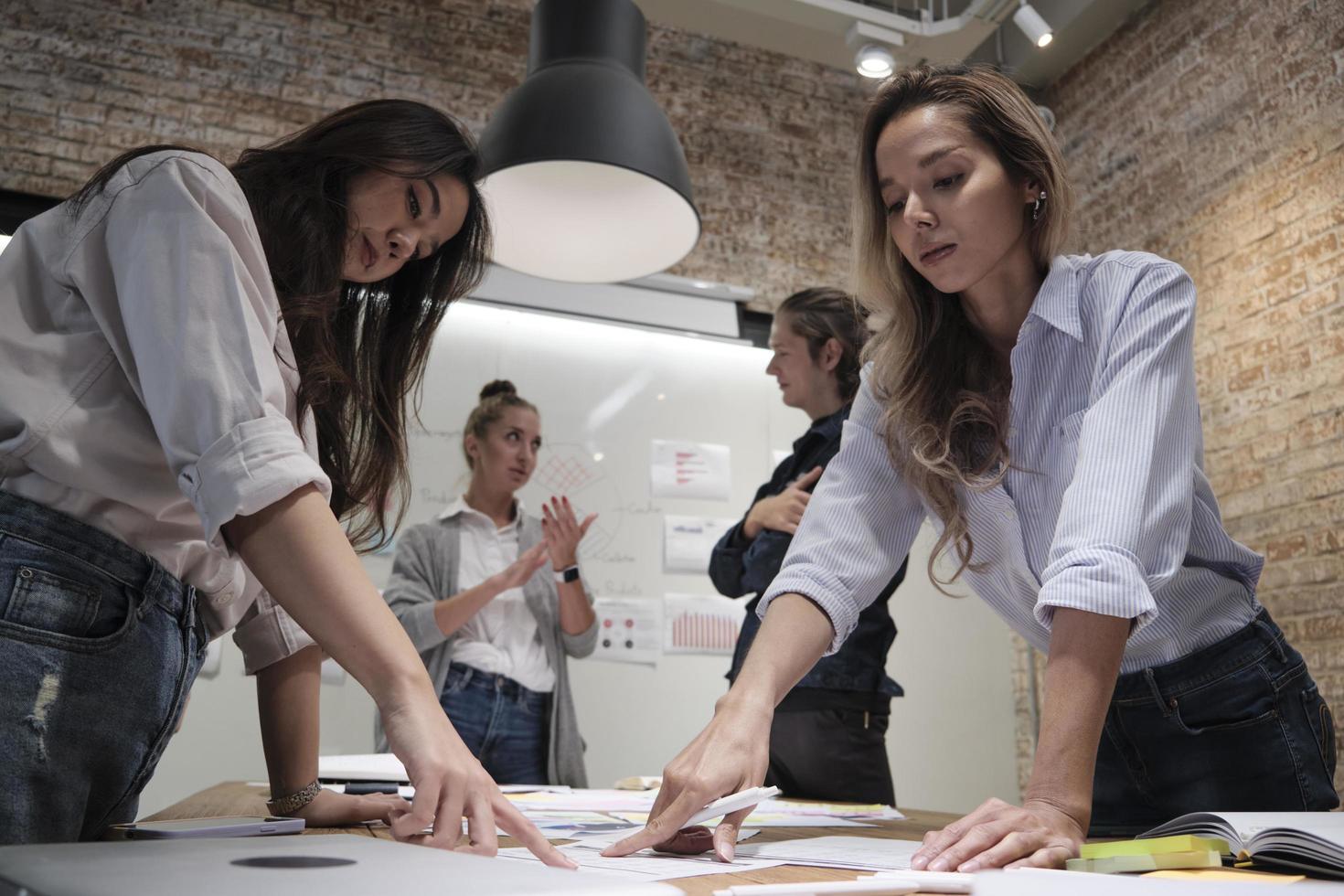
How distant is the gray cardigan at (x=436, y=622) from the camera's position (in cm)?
272

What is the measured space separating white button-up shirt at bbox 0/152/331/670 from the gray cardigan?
6.24 feet

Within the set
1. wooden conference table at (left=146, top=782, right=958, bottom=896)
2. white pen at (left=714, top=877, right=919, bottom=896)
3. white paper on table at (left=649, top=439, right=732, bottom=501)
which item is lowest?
wooden conference table at (left=146, top=782, right=958, bottom=896)

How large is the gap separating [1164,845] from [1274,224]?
328 centimetres

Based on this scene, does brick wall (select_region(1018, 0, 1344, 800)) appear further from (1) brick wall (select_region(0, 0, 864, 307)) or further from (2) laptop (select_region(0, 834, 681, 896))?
(2) laptop (select_region(0, 834, 681, 896))

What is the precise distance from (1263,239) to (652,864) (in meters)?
3.49

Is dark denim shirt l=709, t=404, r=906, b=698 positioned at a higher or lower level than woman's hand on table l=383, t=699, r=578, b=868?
higher

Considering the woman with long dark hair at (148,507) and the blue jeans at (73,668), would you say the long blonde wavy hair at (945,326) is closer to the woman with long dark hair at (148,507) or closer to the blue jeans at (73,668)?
the woman with long dark hair at (148,507)

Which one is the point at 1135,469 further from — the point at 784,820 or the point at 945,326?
the point at 784,820

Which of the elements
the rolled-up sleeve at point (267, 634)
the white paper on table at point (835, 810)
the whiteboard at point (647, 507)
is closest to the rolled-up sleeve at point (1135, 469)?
the white paper on table at point (835, 810)

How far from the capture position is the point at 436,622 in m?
2.69

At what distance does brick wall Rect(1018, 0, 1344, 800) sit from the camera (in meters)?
3.18

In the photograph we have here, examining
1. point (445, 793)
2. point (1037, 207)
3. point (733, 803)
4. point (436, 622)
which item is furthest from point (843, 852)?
point (436, 622)

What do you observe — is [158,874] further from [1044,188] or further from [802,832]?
[1044,188]

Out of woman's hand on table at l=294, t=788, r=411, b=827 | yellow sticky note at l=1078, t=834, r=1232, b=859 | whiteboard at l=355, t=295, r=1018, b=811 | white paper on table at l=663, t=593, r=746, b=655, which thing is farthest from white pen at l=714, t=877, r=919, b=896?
white paper on table at l=663, t=593, r=746, b=655
